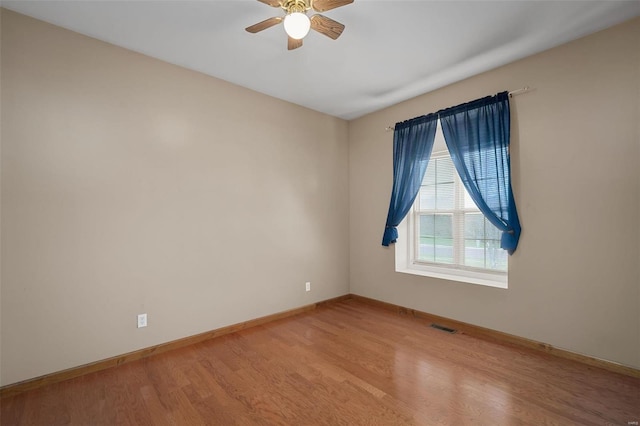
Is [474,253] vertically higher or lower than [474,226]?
lower

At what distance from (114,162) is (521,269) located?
3.98m

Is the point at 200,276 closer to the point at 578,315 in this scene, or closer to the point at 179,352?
the point at 179,352

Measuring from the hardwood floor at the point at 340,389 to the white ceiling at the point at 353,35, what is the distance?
284 centimetres

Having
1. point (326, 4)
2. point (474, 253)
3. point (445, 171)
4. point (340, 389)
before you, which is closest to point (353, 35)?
point (326, 4)

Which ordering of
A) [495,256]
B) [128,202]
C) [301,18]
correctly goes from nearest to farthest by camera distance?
[301,18] < [128,202] < [495,256]

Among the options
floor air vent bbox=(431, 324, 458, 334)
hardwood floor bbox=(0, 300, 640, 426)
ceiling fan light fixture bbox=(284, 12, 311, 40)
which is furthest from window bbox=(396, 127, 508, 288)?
Answer: ceiling fan light fixture bbox=(284, 12, 311, 40)

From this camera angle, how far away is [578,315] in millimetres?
2482

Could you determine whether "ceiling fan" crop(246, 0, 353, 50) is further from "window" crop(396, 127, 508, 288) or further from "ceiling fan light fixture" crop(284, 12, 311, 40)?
"window" crop(396, 127, 508, 288)

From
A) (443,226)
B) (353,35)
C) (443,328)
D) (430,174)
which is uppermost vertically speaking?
(353,35)

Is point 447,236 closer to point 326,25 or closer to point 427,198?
point 427,198

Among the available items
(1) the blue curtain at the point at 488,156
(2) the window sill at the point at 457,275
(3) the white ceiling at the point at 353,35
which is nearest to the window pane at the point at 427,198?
(1) the blue curtain at the point at 488,156

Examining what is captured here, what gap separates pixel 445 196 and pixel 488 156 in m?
0.79

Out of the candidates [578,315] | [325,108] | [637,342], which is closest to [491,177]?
[578,315]

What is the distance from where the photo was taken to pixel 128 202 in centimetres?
259
